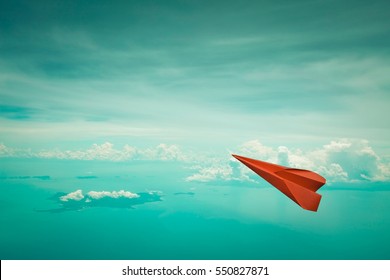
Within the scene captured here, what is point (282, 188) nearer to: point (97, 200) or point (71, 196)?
point (97, 200)

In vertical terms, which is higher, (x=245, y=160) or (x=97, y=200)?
(x=245, y=160)

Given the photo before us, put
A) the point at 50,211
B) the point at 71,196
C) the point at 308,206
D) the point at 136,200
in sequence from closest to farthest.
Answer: the point at 308,206, the point at 50,211, the point at 71,196, the point at 136,200

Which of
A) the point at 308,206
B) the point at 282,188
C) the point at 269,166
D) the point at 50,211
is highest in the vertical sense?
the point at 269,166

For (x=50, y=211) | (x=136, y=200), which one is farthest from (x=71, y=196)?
(x=136, y=200)
